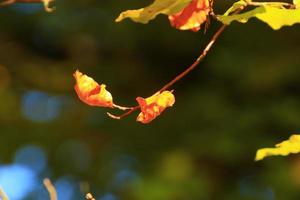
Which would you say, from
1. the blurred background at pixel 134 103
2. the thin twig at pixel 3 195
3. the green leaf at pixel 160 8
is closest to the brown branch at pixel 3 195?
the thin twig at pixel 3 195

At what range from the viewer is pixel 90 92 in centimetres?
44

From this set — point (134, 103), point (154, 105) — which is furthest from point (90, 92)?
point (134, 103)

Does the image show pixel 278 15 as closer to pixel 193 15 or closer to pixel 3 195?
pixel 193 15

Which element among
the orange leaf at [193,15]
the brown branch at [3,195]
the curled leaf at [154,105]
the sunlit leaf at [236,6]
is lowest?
the brown branch at [3,195]

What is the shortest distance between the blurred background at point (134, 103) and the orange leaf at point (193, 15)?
110 centimetres

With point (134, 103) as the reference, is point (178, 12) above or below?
above

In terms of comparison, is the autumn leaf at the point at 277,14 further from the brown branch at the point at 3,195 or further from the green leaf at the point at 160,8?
the brown branch at the point at 3,195

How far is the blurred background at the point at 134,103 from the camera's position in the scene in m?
1.64

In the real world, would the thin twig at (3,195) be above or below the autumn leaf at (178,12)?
below

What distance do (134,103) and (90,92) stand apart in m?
1.35

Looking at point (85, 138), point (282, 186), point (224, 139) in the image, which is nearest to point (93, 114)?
point (85, 138)

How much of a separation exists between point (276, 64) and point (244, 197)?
0.99 feet

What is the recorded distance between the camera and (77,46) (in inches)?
73.5

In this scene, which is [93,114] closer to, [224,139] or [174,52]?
[174,52]
